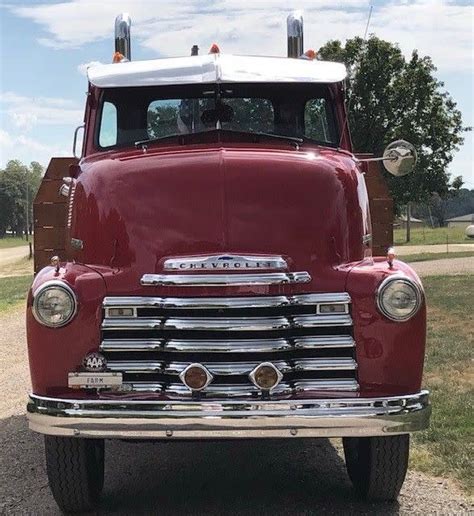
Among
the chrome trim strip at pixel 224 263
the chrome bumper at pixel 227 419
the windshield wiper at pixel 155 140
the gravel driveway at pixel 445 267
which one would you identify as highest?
the windshield wiper at pixel 155 140

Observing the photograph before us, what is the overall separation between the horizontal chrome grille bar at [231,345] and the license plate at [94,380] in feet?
0.45

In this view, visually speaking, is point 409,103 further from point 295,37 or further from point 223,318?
point 223,318

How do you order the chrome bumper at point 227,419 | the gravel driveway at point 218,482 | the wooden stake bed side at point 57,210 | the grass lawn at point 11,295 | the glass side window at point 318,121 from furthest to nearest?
the grass lawn at point 11,295 → the wooden stake bed side at point 57,210 → the glass side window at point 318,121 → the gravel driveway at point 218,482 → the chrome bumper at point 227,419

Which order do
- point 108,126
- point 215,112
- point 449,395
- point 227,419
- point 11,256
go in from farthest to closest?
point 11,256 < point 449,395 < point 108,126 < point 215,112 < point 227,419

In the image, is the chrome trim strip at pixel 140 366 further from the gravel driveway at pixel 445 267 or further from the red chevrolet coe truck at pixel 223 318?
the gravel driveway at pixel 445 267

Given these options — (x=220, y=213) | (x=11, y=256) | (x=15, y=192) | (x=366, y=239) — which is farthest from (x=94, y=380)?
(x=15, y=192)

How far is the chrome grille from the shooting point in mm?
3867

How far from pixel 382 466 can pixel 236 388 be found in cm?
105

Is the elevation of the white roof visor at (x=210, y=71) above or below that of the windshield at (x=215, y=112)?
above

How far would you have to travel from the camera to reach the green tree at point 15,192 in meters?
100

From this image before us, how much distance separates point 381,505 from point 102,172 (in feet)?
8.15

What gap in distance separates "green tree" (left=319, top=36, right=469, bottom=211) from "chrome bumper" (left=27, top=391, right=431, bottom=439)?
1982cm

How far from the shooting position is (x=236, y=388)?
3881 millimetres

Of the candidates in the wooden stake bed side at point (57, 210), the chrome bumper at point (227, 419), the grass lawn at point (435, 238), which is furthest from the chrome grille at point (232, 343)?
the grass lawn at point (435, 238)
